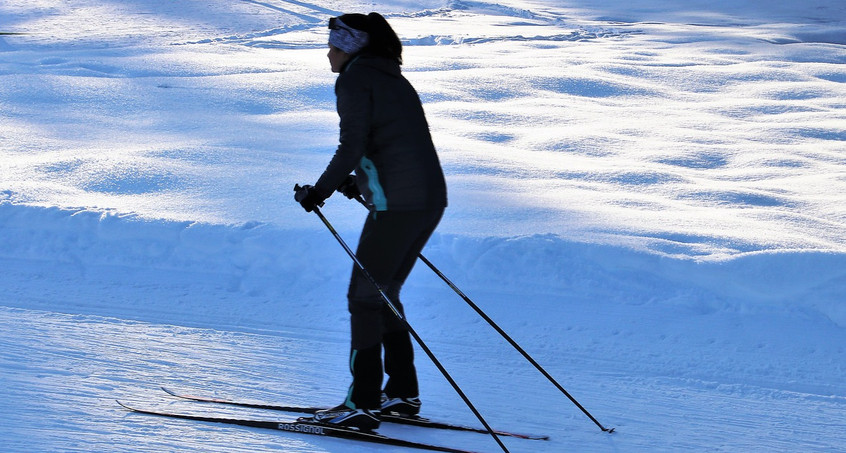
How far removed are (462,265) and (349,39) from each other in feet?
7.20

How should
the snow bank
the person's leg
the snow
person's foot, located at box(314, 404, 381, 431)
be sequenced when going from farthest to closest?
the snow bank < the snow < the person's leg < person's foot, located at box(314, 404, 381, 431)

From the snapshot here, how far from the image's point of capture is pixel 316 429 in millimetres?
3225

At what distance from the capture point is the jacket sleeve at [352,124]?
292 centimetres

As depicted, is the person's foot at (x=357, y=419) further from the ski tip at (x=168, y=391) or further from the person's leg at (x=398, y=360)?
the ski tip at (x=168, y=391)

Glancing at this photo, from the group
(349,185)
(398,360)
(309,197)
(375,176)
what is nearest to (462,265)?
(398,360)

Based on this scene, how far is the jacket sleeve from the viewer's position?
2918 mm

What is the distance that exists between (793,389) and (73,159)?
523 cm

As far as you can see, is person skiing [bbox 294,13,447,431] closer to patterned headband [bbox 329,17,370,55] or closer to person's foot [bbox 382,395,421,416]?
patterned headband [bbox 329,17,370,55]

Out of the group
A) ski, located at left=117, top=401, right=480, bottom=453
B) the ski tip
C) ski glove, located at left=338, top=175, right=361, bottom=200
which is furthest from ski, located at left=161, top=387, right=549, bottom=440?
ski glove, located at left=338, top=175, right=361, bottom=200

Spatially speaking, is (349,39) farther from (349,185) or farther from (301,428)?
(301,428)

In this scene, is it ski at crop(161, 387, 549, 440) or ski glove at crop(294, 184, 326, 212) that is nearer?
ski glove at crop(294, 184, 326, 212)

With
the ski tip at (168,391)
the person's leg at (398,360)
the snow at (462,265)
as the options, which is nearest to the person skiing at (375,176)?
the person's leg at (398,360)

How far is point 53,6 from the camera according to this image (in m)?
17.3

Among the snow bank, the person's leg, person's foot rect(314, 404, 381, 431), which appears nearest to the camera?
person's foot rect(314, 404, 381, 431)
